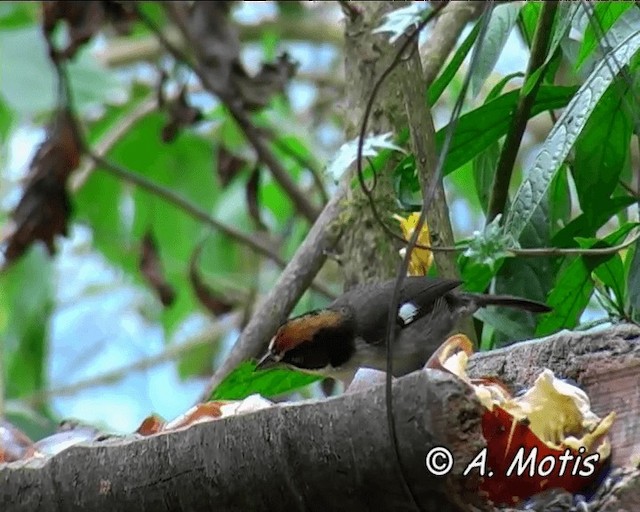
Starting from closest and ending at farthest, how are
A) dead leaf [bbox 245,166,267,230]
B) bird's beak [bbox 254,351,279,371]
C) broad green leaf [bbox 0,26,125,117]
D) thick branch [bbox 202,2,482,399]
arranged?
bird's beak [bbox 254,351,279,371] → thick branch [bbox 202,2,482,399] → dead leaf [bbox 245,166,267,230] → broad green leaf [bbox 0,26,125,117]

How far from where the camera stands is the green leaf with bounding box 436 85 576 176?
268 cm

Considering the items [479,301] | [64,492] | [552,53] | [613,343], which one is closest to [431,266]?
[479,301]

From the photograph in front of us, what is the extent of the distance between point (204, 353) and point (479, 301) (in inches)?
156

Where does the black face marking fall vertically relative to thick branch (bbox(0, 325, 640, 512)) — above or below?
below

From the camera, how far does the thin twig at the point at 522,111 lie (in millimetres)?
2621

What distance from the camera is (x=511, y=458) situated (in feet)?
5.46

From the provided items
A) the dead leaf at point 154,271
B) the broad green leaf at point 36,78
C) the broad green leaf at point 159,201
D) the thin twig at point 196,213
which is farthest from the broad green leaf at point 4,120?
the dead leaf at point 154,271

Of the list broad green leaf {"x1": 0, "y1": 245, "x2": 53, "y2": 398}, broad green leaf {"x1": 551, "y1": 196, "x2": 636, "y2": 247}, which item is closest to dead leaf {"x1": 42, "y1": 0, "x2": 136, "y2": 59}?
broad green leaf {"x1": 0, "y1": 245, "x2": 53, "y2": 398}

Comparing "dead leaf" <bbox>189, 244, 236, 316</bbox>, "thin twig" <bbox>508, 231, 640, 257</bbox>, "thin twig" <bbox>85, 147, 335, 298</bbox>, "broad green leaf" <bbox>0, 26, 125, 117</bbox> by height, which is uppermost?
"thin twig" <bbox>508, 231, 640, 257</bbox>

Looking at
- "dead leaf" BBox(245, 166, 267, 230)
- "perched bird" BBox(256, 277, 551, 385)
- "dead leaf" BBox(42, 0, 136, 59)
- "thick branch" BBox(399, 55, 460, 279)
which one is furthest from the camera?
"dead leaf" BBox(245, 166, 267, 230)

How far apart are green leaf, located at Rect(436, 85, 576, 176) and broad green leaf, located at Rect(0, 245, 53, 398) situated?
9.76ft

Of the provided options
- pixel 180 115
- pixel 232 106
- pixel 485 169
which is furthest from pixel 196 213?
pixel 485 169

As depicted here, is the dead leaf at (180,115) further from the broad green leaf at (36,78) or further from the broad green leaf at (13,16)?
the broad green leaf at (13,16)

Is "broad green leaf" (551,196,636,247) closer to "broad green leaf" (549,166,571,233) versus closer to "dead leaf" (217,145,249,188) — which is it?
"broad green leaf" (549,166,571,233)
